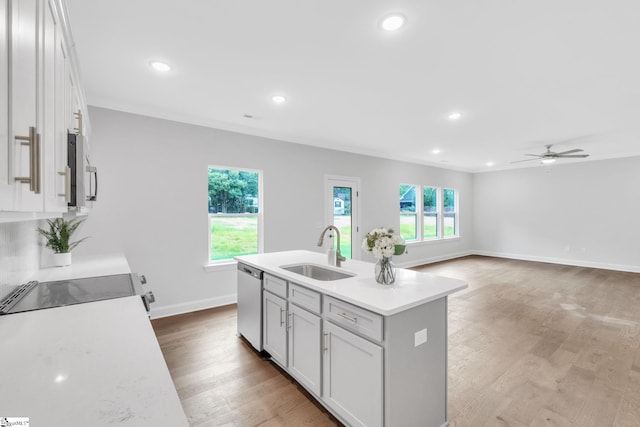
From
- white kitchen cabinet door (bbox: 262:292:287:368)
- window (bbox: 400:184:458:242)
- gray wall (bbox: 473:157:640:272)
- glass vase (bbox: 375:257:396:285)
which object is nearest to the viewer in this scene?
glass vase (bbox: 375:257:396:285)

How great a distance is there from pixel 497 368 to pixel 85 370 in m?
3.01

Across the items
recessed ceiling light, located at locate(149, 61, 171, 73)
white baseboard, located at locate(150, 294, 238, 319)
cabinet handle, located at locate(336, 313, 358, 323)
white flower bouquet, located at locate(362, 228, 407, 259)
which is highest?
recessed ceiling light, located at locate(149, 61, 171, 73)

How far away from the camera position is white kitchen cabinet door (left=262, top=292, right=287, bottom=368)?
2.38 m

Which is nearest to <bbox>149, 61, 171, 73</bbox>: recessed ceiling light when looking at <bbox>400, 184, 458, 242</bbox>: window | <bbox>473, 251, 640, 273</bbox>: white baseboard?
<bbox>400, 184, 458, 242</bbox>: window

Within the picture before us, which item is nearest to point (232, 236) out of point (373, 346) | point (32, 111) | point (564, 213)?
point (373, 346)

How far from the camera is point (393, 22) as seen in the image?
1860 millimetres

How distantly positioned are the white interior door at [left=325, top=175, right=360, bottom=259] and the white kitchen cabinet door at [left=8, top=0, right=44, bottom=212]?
15.1 feet

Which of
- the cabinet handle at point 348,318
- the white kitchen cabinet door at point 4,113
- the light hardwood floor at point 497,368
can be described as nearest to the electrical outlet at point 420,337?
the cabinet handle at point 348,318

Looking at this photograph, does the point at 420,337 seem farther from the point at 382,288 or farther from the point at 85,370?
the point at 85,370

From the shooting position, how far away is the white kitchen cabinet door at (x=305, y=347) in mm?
2004

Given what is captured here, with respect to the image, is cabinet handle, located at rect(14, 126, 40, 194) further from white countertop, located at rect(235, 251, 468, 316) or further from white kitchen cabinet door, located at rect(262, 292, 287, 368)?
white kitchen cabinet door, located at rect(262, 292, 287, 368)

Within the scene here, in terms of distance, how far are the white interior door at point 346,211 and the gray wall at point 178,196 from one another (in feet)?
1.04

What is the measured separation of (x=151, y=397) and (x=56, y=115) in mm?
1167

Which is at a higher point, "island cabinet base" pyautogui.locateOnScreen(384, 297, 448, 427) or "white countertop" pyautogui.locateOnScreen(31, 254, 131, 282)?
"white countertop" pyautogui.locateOnScreen(31, 254, 131, 282)
